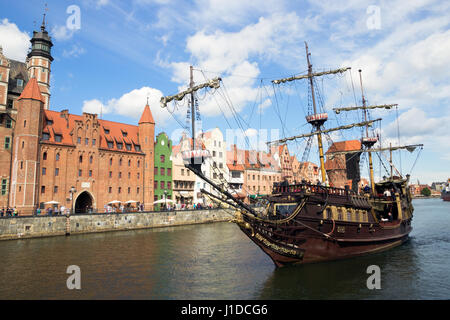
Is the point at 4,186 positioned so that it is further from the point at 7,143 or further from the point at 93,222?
the point at 93,222

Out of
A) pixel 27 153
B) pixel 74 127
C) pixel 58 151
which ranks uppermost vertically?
pixel 74 127

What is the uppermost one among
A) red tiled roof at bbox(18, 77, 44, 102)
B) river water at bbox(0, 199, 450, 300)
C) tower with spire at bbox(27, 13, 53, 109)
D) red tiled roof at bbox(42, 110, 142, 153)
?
tower with spire at bbox(27, 13, 53, 109)

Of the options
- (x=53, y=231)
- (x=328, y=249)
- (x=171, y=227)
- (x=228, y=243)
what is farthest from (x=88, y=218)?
(x=328, y=249)

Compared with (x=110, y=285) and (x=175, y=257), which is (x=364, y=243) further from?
(x=110, y=285)

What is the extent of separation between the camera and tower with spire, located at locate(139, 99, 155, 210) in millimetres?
59469

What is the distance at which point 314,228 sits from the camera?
2289 cm

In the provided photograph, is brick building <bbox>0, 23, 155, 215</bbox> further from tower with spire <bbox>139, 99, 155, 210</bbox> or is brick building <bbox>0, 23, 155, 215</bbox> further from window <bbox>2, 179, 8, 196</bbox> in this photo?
window <bbox>2, 179, 8, 196</bbox>

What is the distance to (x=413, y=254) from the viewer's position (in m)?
28.7

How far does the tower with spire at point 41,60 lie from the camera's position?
6253 centimetres

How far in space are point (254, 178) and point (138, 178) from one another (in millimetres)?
35449

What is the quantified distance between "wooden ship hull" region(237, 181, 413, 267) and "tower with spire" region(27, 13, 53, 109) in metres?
58.1

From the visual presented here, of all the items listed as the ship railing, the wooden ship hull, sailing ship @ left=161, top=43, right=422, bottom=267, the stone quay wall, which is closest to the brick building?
the stone quay wall

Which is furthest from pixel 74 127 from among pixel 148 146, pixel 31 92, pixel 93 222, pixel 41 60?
pixel 41 60

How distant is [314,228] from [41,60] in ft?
209
